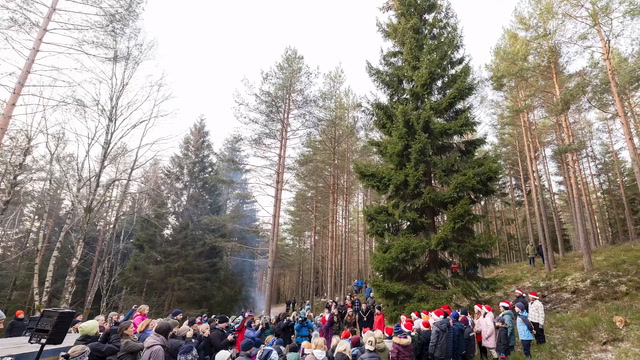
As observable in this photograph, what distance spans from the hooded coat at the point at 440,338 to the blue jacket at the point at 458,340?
1.28 feet

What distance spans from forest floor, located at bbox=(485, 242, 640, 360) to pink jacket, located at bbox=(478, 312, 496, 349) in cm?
52

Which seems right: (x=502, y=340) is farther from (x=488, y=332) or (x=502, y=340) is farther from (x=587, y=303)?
(x=587, y=303)

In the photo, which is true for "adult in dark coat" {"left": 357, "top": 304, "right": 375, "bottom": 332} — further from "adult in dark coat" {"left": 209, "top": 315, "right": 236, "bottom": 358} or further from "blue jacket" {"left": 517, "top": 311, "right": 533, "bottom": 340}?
"adult in dark coat" {"left": 209, "top": 315, "right": 236, "bottom": 358}

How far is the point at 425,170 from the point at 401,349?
5696 millimetres

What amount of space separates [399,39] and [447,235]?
8.16 metres

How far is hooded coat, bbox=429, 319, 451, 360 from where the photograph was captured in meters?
6.68

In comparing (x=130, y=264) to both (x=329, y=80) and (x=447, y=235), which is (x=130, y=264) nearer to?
(x=329, y=80)

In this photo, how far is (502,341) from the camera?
23.6ft

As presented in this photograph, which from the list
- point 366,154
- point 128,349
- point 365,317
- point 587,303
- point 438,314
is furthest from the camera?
point 366,154

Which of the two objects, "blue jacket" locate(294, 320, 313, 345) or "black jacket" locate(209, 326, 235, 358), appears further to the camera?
"blue jacket" locate(294, 320, 313, 345)

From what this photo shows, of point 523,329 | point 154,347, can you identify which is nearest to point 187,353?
point 154,347

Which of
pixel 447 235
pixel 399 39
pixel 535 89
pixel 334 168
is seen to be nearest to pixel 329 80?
pixel 334 168

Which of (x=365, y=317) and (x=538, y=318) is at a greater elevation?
(x=538, y=318)

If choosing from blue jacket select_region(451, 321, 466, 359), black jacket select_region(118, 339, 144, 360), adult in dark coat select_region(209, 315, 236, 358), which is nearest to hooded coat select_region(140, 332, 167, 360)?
black jacket select_region(118, 339, 144, 360)
